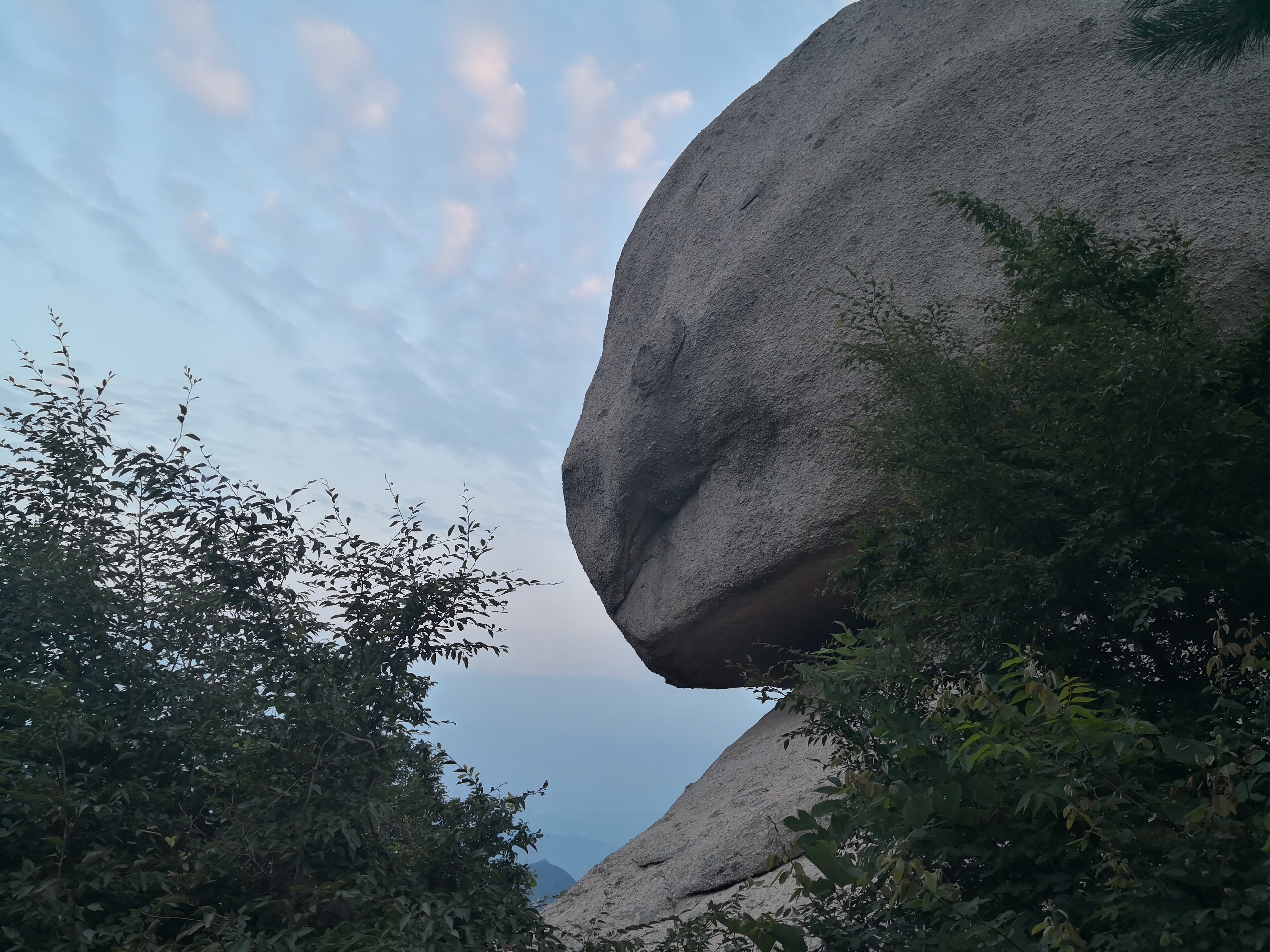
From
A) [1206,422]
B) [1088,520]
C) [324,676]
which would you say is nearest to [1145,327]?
[1206,422]

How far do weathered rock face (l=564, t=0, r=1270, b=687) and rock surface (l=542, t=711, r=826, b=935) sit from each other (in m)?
1.56

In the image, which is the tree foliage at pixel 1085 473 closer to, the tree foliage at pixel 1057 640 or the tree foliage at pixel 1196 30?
the tree foliage at pixel 1057 640

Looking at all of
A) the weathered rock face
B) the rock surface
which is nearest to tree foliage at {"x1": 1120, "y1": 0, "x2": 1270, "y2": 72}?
the weathered rock face

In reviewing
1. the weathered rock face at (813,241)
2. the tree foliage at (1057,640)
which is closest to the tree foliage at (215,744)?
the tree foliage at (1057,640)

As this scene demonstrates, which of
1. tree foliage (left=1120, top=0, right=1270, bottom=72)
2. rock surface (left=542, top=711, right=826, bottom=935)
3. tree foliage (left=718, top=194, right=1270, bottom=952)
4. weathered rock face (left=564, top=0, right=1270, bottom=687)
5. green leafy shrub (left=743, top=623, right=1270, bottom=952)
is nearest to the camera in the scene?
green leafy shrub (left=743, top=623, right=1270, bottom=952)

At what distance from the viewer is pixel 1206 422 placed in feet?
12.8

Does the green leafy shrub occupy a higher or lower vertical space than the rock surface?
lower

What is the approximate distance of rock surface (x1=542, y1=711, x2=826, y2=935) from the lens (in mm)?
6508

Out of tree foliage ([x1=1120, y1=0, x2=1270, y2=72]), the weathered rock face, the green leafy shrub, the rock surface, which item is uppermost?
the weathered rock face

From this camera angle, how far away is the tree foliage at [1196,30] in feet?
15.1

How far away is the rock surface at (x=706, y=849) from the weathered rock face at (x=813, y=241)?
156cm

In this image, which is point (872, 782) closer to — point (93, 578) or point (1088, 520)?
point (1088, 520)

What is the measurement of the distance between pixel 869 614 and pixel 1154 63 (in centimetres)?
364

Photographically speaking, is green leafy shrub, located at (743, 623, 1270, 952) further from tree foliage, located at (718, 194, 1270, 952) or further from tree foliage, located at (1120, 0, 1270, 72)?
tree foliage, located at (1120, 0, 1270, 72)
